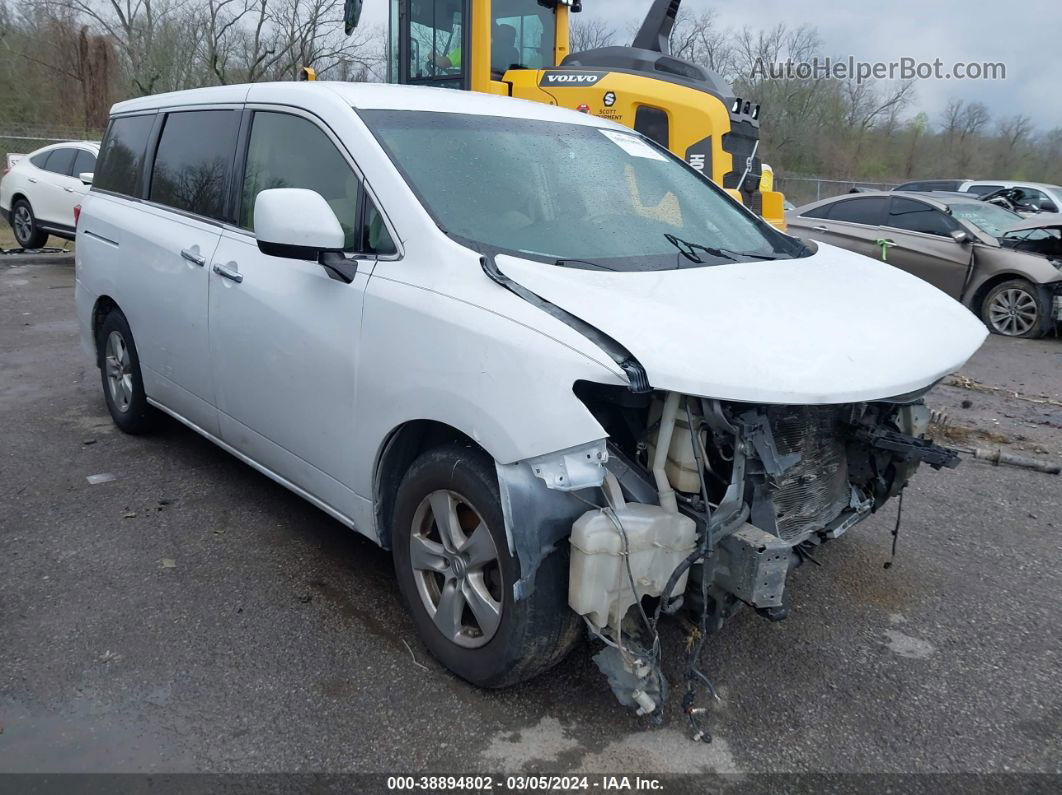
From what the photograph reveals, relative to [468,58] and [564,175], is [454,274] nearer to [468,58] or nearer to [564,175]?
[564,175]

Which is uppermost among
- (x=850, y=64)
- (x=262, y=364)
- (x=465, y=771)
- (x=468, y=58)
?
(x=850, y=64)

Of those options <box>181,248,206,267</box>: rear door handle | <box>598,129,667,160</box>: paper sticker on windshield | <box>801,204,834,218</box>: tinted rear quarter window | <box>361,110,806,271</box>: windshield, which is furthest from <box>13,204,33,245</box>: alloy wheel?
<box>361,110,806,271</box>: windshield

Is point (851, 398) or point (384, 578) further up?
point (851, 398)

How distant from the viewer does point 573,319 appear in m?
2.54

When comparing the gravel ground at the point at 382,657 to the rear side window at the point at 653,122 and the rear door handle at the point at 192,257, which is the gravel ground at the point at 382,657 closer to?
the rear door handle at the point at 192,257

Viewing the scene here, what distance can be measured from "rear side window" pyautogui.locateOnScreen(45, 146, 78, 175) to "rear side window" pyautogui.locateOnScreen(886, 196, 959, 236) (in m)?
11.6

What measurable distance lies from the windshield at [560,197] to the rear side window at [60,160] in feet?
38.1

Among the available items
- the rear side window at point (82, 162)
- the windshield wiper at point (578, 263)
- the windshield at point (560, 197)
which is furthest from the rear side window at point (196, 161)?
the rear side window at point (82, 162)

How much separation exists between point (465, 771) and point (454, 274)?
1532 millimetres

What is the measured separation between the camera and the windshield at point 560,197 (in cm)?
308

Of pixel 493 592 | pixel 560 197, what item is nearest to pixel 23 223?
pixel 560 197

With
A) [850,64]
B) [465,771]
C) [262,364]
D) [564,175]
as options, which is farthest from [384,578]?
[850,64]

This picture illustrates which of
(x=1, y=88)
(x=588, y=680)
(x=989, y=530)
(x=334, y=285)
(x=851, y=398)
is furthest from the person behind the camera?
(x=1, y=88)

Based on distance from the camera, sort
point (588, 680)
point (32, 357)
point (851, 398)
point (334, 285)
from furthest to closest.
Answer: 1. point (32, 357)
2. point (334, 285)
3. point (588, 680)
4. point (851, 398)
